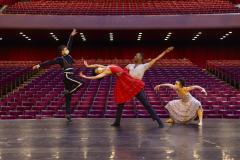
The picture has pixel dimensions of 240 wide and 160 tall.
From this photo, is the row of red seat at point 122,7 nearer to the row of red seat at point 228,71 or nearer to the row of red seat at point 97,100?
the row of red seat at point 228,71

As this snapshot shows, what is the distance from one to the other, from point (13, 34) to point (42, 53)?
2281 millimetres

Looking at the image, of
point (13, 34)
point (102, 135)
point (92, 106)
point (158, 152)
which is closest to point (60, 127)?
point (102, 135)

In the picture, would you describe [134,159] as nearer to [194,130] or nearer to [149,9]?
[194,130]

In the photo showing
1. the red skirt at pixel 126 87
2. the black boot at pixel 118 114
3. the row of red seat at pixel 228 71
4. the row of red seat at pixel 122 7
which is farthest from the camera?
the row of red seat at pixel 122 7

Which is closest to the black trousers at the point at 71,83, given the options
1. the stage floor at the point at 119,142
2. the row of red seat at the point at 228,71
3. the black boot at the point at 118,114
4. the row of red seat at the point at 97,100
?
the stage floor at the point at 119,142

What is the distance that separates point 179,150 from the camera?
311 cm

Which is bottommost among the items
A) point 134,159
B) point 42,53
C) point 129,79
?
point 134,159

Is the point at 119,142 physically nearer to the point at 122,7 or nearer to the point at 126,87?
the point at 126,87

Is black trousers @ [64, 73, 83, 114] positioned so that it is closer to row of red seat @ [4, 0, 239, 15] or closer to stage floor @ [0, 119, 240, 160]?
stage floor @ [0, 119, 240, 160]

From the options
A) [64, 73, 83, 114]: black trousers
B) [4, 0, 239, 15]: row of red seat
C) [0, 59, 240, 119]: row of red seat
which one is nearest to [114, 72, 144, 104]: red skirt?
[64, 73, 83, 114]: black trousers

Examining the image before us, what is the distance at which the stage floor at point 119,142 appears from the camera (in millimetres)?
2893

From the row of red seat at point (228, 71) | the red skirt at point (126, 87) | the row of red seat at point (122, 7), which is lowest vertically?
the red skirt at point (126, 87)

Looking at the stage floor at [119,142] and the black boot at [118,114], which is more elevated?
the black boot at [118,114]

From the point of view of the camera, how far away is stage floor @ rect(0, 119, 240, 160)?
2893 millimetres
